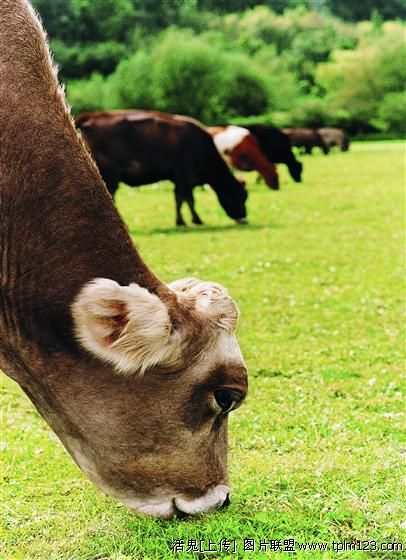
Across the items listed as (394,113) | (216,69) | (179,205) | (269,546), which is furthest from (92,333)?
(394,113)

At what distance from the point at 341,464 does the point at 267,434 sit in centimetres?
66

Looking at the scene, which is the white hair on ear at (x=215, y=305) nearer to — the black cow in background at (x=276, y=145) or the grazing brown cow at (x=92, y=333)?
the grazing brown cow at (x=92, y=333)

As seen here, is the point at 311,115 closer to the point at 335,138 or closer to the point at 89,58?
the point at 89,58

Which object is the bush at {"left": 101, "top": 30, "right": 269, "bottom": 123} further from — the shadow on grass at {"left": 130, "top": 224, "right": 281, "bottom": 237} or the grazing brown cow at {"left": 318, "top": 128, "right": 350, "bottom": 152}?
the shadow on grass at {"left": 130, "top": 224, "right": 281, "bottom": 237}

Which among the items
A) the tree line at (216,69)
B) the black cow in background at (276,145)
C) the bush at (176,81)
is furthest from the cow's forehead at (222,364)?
the bush at (176,81)

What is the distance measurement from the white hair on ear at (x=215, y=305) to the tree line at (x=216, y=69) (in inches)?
1402

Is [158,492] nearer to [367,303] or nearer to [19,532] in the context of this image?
[19,532]

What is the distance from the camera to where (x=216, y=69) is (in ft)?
218

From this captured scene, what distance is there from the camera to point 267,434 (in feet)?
18.3

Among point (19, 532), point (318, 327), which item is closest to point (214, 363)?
point (19, 532)

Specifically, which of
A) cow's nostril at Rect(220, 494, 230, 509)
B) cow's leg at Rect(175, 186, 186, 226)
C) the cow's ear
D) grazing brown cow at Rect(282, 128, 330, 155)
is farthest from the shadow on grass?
grazing brown cow at Rect(282, 128, 330, 155)

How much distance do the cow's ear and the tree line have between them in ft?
118

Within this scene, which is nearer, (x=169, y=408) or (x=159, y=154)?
(x=169, y=408)

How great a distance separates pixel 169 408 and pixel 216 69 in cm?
6514
